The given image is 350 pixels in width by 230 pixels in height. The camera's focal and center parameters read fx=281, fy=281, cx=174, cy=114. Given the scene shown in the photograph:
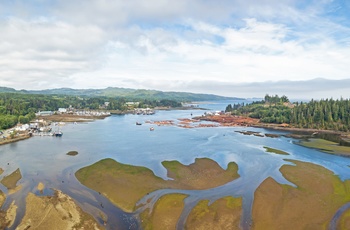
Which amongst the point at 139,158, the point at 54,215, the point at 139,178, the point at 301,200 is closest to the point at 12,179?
the point at 54,215

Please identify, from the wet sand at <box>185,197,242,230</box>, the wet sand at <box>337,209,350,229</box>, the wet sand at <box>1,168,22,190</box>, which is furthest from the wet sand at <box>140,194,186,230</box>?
the wet sand at <box>1,168,22,190</box>

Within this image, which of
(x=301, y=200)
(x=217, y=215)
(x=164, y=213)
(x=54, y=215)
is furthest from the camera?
(x=301, y=200)

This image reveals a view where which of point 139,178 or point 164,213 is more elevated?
point 139,178

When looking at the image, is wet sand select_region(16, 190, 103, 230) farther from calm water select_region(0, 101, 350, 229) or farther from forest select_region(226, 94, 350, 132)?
forest select_region(226, 94, 350, 132)

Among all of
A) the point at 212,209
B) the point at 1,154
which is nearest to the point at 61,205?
the point at 212,209

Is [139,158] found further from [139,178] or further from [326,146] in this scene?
[326,146]

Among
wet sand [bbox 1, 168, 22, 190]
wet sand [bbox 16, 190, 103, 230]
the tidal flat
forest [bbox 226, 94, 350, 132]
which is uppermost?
forest [bbox 226, 94, 350, 132]

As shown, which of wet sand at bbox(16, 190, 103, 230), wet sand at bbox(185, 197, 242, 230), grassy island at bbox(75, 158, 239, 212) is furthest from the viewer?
grassy island at bbox(75, 158, 239, 212)
